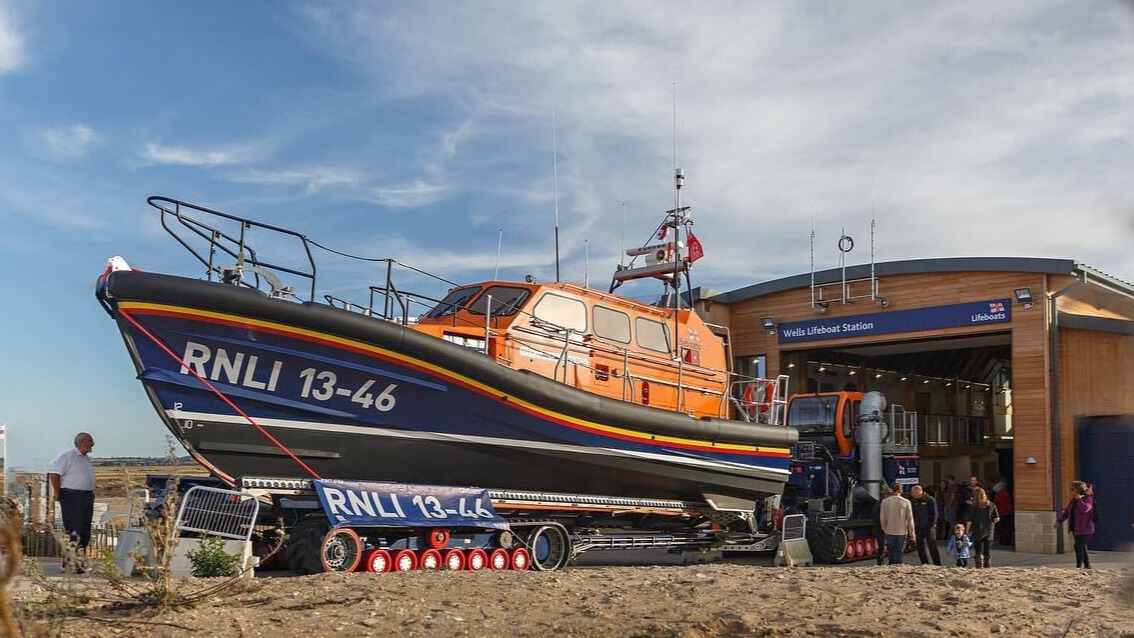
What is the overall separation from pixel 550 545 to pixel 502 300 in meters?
2.85

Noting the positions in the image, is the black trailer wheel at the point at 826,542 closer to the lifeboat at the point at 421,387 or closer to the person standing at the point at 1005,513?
the lifeboat at the point at 421,387

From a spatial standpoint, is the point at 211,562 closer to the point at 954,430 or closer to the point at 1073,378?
the point at 1073,378

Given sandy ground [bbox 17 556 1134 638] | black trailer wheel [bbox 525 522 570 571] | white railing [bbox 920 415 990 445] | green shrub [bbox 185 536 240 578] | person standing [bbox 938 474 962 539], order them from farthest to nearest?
white railing [bbox 920 415 990 445] < person standing [bbox 938 474 962 539] < black trailer wheel [bbox 525 522 570 571] < green shrub [bbox 185 536 240 578] < sandy ground [bbox 17 556 1134 638]

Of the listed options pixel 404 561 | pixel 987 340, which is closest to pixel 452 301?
pixel 404 561

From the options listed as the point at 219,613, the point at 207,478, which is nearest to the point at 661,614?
the point at 219,613

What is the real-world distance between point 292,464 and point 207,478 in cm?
101

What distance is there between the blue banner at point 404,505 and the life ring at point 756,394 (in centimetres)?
502

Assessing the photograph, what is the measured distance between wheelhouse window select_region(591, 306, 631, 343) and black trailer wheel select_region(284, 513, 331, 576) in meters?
4.11

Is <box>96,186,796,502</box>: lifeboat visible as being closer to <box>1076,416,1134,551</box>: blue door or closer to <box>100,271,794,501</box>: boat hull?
<box>100,271,794,501</box>: boat hull

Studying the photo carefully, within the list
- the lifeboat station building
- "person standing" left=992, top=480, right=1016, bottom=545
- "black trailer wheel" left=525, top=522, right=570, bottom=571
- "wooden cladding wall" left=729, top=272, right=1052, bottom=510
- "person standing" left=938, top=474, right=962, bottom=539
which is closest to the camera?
"black trailer wheel" left=525, top=522, right=570, bottom=571

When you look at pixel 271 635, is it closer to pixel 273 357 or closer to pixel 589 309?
pixel 273 357

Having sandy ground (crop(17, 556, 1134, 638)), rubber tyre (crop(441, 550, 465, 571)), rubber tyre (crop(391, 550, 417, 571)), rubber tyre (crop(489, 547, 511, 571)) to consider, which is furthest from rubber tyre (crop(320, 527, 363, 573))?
rubber tyre (crop(489, 547, 511, 571))

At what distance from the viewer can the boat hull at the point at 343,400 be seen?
7.97 metres

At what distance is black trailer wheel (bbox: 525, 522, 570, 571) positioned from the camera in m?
9.45
